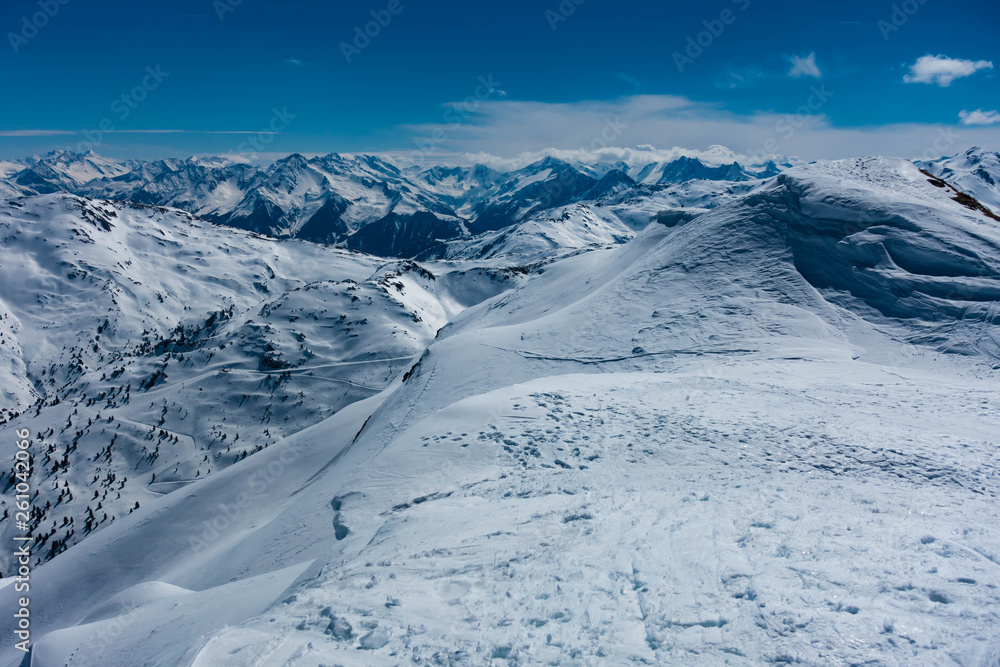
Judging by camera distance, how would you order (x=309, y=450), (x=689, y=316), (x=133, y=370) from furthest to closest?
(x=133, y=370) → (x=309, y=450) → (x=689, y=316)

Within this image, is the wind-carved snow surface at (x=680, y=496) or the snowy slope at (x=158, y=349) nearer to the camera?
the wind-carved snow surface at (x=680, y=496)

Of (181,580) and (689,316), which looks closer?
(181,580)

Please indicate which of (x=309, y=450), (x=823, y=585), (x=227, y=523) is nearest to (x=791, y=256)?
(x=823, y=585)

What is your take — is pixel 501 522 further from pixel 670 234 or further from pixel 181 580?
pixel 670 234

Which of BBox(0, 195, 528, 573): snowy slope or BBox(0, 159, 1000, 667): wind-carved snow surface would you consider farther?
BBox(0, 195, 528, 573): snowy slope

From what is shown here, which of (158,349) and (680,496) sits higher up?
(680,496)

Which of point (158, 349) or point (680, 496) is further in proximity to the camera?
point (158, 349)

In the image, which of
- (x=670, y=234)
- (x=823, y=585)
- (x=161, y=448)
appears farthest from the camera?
(x=161, y=448)

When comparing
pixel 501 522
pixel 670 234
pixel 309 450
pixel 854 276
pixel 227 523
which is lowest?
pixel 227 523
